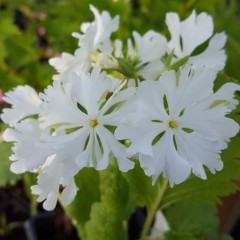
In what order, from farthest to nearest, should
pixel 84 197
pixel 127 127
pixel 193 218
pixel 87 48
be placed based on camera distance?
1. pixel 193 218
2. pixel 84 197
3. pixel 87 48
4. pixel 127 127

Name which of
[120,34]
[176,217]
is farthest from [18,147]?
[120,34]

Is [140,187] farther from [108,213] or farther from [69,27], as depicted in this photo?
[69,27]

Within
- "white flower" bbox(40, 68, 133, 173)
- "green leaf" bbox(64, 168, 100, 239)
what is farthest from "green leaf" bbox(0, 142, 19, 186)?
"white flower" bbox(40, 68, 133, 173)

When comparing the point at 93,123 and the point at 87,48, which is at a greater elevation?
the point at 87,48

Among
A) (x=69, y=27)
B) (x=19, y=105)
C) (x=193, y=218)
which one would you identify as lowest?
(x=193, y=218)

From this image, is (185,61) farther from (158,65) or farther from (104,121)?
(104,121)

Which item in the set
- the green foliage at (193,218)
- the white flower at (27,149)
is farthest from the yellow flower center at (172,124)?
the green foliage at (193,218)

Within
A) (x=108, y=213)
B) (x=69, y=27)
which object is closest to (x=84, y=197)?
(x=108, y=213)

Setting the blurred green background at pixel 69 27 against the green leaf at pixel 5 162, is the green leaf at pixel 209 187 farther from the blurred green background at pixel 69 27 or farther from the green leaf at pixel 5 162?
the blurred green background at pixel 69 27
